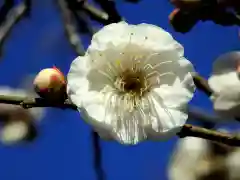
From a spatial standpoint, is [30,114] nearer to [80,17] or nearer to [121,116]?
[80,17]

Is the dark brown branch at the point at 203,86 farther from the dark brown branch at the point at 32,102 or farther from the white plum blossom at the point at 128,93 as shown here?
the dark brown branch at the point at 32,102

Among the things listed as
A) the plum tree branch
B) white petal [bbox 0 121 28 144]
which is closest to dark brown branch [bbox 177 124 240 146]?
the plum tree branch

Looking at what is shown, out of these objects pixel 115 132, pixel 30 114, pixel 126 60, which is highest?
pixel 30 114

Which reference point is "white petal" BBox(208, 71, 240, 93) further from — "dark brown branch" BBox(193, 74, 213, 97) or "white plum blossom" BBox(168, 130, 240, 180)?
"white plum blossom" BBox(168, 130, 240, 180)

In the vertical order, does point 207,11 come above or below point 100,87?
above

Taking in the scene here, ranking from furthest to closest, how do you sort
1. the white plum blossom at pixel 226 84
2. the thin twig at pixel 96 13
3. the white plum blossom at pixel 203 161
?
the white plum blossom at pixel 203 161
the thin twig at pixel 96 13
the white plum blossom at pixel 226 84

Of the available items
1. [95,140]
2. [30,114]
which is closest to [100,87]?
[95,140]

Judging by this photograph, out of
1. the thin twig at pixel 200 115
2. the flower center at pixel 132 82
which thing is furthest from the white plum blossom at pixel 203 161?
the flower center at pixel 132 82
